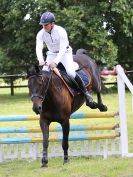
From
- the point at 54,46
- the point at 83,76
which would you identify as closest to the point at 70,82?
the point at 54,46

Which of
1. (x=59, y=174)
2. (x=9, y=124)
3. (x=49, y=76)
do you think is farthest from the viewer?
(x=9, y=124)

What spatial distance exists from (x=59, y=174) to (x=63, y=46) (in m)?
2.26

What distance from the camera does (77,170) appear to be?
7855 mm

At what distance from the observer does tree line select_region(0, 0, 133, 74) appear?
26.2 metres

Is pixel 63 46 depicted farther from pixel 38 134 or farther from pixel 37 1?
pixel 37 1

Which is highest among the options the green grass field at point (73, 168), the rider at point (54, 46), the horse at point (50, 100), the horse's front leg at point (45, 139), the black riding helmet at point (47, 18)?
the black riding helmet at point (47, 18)

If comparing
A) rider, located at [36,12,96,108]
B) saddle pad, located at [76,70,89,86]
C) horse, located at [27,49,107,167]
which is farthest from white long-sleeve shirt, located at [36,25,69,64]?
saddle pad, located at [76,70,89,86]

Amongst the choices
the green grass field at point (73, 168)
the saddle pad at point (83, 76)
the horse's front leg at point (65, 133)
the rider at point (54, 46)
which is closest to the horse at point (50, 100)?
the horse's front leg at point (65, 133)

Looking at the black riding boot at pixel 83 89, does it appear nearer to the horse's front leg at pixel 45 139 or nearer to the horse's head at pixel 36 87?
the horse's front leg at pixel 45 139

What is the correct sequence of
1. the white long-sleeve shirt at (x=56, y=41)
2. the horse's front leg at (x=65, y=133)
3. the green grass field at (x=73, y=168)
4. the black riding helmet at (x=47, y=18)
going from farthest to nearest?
the horse's front leg at (x=65, y=133)
the white long-sleeve shirt at (x=56, y=41)
the black riding helmet at (x=47, y=18)
the green grass field at (x=73, y=168)

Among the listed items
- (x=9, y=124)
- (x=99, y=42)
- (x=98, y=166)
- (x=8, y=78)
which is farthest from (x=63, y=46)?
(x=8, y=78)

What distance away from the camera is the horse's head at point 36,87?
7691mm

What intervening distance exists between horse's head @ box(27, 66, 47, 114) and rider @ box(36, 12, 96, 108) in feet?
1.80

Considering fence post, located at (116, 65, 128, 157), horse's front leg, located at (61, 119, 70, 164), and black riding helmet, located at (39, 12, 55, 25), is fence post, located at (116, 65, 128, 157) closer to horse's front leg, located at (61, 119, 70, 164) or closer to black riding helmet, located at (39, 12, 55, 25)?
horse's front leg, located at (61, 119, 70, 164)
